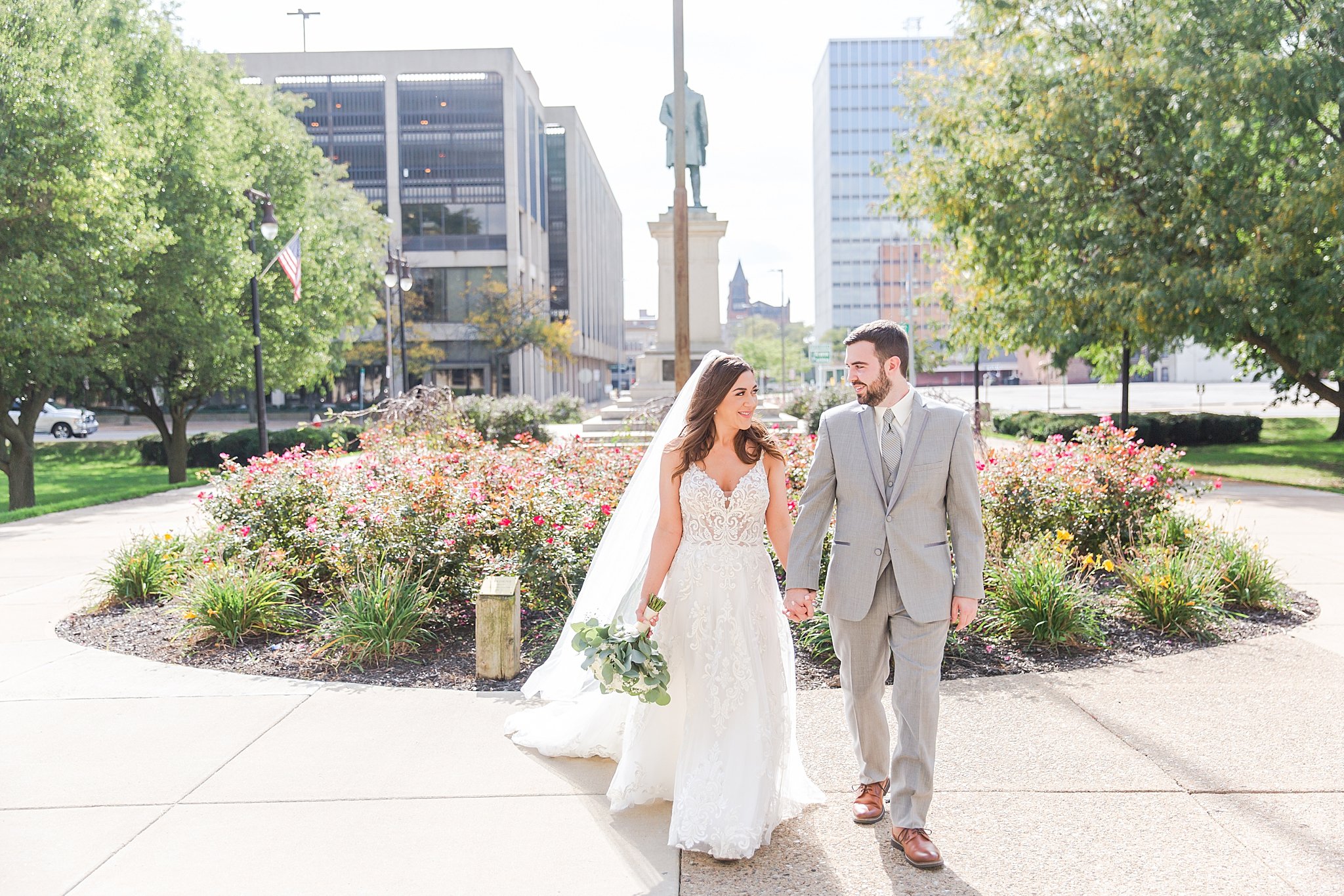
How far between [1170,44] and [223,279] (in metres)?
19.4

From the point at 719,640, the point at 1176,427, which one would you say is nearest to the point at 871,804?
the point at 719,640

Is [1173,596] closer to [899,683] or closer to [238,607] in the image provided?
[899,683]

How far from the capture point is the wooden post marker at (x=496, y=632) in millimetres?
6457

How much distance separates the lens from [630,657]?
165 inches

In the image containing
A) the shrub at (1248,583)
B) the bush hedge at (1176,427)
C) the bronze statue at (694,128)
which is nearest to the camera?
the shrub at (1248,583)

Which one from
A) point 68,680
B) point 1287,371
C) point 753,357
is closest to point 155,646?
point 68,680

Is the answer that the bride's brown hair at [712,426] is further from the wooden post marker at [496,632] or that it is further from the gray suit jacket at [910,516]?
the wooden post marker at [496,632]

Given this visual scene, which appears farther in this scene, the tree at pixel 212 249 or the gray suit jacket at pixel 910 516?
the tree at pixel 212 249

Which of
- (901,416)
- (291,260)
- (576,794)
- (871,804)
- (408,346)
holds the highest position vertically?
(291,260)

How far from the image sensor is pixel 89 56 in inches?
719

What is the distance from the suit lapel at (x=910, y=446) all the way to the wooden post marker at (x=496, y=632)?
3.26 metres

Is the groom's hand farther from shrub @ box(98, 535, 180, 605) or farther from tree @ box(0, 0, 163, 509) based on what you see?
tree @ box(0, 0, 163, 509)

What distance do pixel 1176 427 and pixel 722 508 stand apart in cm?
2591

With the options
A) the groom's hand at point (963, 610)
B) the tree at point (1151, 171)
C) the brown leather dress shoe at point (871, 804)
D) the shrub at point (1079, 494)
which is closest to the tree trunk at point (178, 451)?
the tree at point (1151, 171)
